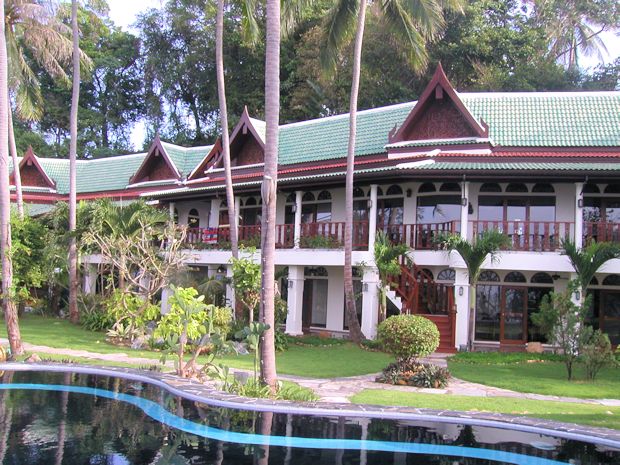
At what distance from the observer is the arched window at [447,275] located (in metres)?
19.4

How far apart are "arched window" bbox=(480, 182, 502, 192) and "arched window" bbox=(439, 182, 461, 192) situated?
0.76m

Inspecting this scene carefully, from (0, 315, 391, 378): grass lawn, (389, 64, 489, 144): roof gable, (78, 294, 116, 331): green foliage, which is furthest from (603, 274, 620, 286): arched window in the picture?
(78, 294, 116, 331): green foliage

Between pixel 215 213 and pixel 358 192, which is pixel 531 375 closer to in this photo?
pixel 358 192

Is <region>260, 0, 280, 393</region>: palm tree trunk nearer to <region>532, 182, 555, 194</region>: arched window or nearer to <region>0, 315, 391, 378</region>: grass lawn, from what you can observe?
<region>0, 315, 391, 378</region>: grass lawn

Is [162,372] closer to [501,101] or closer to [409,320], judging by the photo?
[409,320]

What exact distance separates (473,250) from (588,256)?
2.92 m

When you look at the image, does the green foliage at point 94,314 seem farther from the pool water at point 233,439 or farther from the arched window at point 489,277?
the arched window at point 489,277

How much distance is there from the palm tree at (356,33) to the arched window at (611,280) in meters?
7.61

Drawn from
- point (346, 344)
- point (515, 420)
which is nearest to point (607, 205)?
point (346, 344)

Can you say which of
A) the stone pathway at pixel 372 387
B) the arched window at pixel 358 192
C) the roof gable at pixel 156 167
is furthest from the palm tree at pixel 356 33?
the roof gable at pixel 156 167

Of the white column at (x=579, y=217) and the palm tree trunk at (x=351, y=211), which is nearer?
the white column at (x=579, y=217)

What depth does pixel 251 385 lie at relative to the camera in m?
10.3

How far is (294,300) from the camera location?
20859 millimetres

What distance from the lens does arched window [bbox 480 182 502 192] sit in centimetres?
1936
